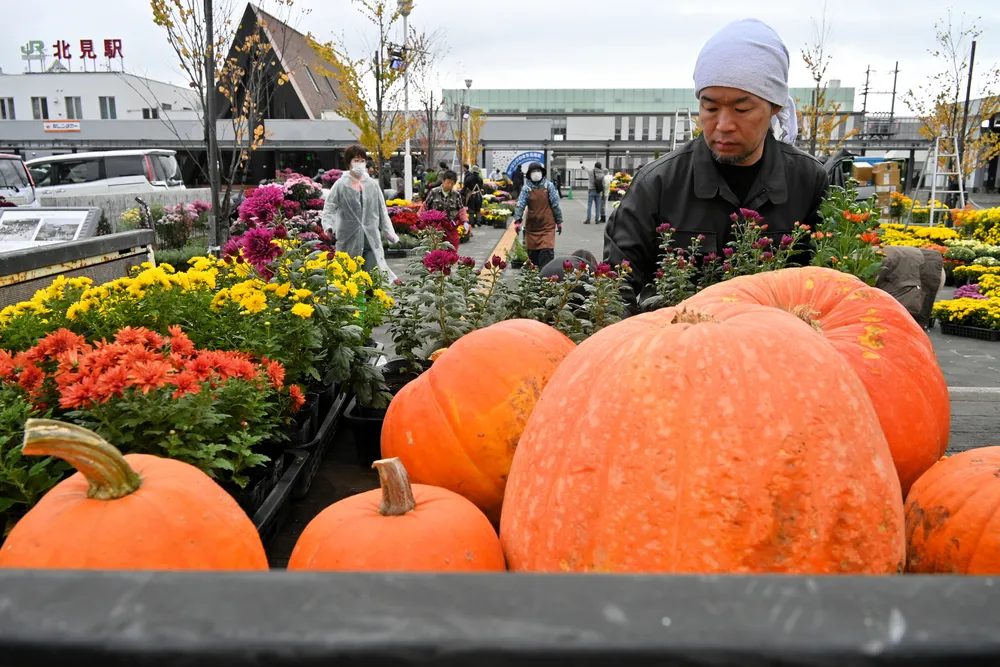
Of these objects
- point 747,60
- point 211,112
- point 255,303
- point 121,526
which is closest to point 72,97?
point 211,112

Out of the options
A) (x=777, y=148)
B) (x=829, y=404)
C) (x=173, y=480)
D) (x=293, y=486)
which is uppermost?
(x=777, y=148)

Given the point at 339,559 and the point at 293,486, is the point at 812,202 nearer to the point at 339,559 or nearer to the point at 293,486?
the point at 293,486

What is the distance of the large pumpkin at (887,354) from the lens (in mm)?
1633

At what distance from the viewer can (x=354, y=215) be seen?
1011 centimetres

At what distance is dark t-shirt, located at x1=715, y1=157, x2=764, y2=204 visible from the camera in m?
3.14

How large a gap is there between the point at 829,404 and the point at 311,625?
97 cm

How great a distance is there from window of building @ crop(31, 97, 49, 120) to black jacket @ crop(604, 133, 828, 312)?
210 feet

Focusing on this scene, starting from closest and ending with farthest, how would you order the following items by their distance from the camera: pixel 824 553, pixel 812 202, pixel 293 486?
pixel 824 553, pixel 293 486, pixel 812 202

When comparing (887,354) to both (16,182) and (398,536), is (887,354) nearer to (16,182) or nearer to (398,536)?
(398,536)

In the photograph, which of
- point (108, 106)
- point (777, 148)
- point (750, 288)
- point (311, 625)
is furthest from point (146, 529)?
point (108, 106)

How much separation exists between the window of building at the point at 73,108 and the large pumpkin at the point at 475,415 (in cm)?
6336

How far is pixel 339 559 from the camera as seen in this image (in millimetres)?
1263

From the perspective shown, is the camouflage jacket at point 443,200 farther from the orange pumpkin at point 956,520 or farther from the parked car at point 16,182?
the orange pumpkin at point 956,520

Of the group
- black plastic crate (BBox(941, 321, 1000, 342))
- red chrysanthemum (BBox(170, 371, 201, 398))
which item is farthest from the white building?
red chrysanthemum (BBox(170, 371, 201, 398))
